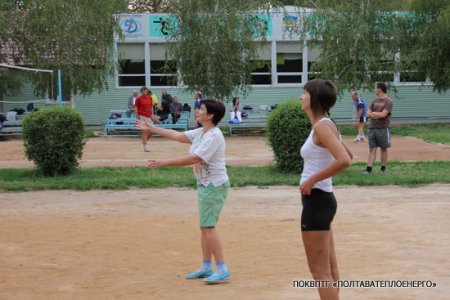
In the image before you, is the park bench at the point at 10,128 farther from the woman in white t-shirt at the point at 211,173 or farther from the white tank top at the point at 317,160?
the white tank top at the point at 317,160

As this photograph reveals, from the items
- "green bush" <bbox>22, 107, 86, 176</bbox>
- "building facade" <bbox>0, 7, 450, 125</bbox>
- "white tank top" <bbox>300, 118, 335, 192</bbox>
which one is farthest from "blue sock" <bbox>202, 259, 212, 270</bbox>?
"building facade" <bbox>0, 7, 450, 125</bbox>

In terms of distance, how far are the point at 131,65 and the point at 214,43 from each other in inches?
291

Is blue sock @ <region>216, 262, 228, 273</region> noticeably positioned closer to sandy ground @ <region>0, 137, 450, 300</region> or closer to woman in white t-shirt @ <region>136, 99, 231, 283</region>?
woman in white t-shirt @ <region>136, 99, 231, 283</region>

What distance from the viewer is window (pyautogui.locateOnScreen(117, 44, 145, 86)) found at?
1214 inches

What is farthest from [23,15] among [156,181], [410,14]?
[156,181]

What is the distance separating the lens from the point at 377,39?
1021 inches

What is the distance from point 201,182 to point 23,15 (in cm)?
2361

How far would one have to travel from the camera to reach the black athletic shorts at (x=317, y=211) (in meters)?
4.41

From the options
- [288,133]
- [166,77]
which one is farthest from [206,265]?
→ [166,77]

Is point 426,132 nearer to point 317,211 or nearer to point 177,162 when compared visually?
point 177,162

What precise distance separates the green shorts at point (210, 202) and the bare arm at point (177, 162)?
0.28 meters

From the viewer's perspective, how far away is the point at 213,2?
25359 millimetres

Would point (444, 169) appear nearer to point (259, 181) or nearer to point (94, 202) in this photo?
point (259, 181)

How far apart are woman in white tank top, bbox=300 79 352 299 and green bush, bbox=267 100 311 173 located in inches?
334
